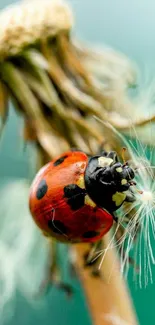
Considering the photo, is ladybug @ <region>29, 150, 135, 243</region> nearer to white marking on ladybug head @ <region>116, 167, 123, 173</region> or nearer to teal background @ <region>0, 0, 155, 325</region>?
white marking on ladybug head @ <region>116, 167, 123, 173</region>

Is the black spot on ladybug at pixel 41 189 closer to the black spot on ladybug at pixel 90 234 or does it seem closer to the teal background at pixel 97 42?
the black spot on ladybug at pixel 90 234

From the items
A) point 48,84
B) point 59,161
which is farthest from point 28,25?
point 59,161

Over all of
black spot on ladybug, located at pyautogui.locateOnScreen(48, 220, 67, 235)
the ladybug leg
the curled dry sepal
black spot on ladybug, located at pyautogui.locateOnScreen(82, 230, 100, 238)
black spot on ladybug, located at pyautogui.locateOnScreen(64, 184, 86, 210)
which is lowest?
the ladybug leg

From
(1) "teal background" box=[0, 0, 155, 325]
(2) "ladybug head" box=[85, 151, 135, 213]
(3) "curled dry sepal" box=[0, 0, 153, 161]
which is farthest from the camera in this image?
(1) "teal background" box=[0, 0, 155, 325]

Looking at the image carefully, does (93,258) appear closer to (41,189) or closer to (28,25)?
(41,189)

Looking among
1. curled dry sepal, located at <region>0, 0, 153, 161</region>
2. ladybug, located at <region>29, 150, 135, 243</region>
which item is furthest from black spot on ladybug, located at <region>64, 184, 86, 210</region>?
curled dry sepal, located at <region>0, 0, 153, 161</region>

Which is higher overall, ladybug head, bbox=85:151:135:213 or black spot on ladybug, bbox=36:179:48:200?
black spot on ladybug, bbox=36:179:48:200

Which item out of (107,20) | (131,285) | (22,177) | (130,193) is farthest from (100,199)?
(107,20)
